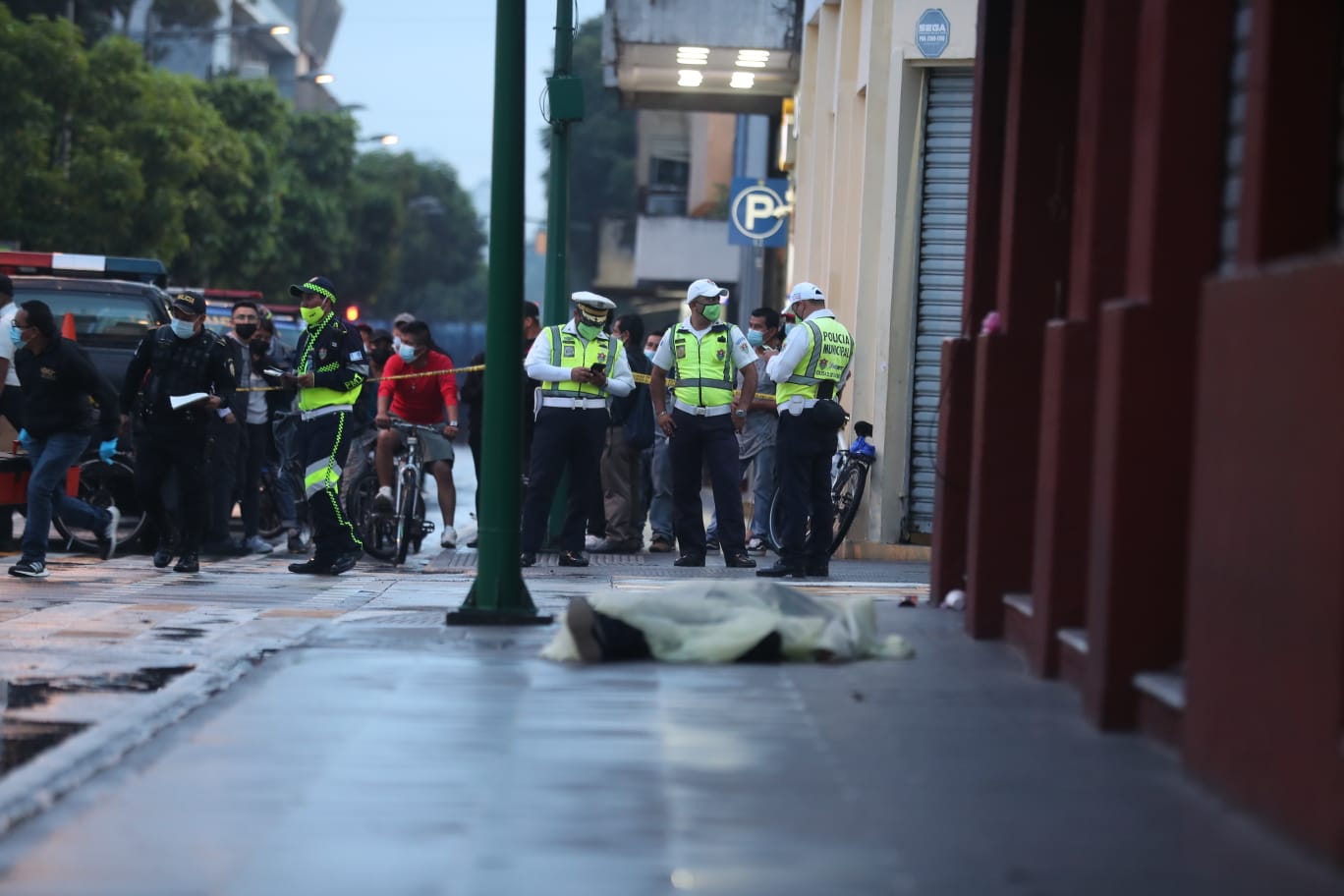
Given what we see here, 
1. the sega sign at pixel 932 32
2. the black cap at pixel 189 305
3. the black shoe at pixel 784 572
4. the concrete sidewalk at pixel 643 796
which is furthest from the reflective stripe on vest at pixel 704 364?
the concrete sidewalk at pixel 643 796

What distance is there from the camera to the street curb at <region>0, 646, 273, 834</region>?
625 cm

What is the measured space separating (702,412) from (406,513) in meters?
2.69

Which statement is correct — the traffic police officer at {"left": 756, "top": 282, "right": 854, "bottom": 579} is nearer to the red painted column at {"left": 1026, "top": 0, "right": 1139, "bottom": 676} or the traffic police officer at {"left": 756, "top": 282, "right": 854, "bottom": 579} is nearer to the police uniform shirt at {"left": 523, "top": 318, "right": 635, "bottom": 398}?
the police uniform shirt at {"left": 523, "top": 318, "right": 635, "bottom": 398}

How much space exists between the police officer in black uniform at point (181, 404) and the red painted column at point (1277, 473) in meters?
9.45

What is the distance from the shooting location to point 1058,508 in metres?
8.26

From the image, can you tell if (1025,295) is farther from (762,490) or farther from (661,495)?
Result: (661,495)

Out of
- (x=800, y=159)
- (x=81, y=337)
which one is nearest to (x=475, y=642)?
(x=81, y=337)

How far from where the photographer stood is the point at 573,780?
6457 millimetres

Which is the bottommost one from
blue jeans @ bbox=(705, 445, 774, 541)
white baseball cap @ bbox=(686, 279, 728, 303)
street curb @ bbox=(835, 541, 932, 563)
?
street curb @ bbox=(835, 541, 932, 563)

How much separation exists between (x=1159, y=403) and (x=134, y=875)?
3.64 metres

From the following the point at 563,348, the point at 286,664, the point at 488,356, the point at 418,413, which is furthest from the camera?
the point at 418,413

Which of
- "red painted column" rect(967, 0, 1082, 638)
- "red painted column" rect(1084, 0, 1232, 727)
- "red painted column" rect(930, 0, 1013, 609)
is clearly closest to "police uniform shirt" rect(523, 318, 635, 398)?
"red painted column" rect(930, 0, 1013, 609)

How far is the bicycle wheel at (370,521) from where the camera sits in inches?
642

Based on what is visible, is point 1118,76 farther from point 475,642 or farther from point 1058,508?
point 475,642
